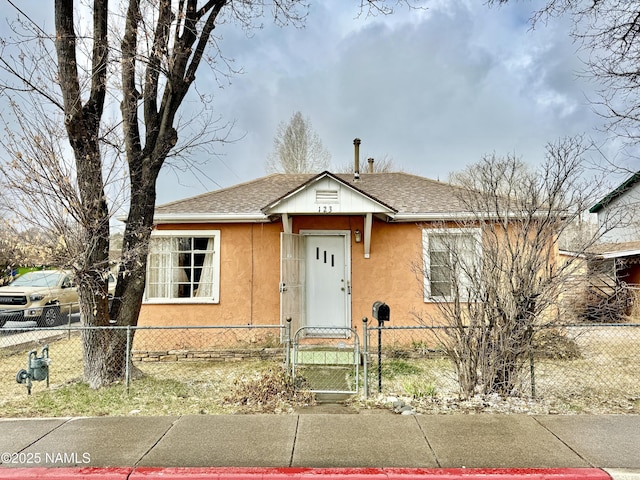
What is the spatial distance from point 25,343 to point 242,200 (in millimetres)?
6293

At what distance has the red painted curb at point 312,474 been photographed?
3.46 metres

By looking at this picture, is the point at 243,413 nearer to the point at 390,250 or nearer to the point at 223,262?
the point at 223,262

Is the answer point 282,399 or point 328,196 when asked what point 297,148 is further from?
point 282,399

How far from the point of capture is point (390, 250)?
8.80m

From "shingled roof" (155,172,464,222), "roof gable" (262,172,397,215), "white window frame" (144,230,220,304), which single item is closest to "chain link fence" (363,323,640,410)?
"roof gable" (262,172,397,215)

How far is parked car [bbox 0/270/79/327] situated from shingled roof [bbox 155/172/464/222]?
14.8 feet

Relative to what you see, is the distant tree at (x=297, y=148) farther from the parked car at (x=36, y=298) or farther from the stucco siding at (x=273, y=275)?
the stucco siding at (x=273, y=275)

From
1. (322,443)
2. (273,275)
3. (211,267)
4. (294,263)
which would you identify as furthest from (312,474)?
(211,267)

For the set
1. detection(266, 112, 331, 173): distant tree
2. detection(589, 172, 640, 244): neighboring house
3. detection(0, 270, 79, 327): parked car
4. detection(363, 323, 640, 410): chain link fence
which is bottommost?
detection(363, 323, 640, 410): chain link fence

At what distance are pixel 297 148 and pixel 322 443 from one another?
26.1 m

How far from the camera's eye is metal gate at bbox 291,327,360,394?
6.02 m

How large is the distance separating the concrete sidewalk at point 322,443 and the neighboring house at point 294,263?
392 cm

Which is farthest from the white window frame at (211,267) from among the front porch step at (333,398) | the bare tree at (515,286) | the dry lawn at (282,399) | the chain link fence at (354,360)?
the bare tree at (515,286)

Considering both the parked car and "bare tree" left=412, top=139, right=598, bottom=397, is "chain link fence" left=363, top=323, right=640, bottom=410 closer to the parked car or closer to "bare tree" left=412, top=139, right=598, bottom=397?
"bare tree" left=412, top=139, right=598, bottom=397
